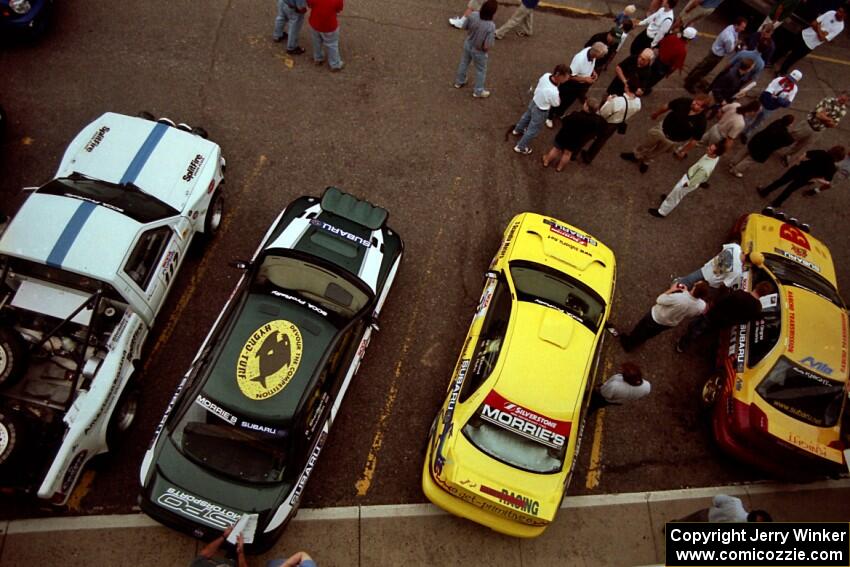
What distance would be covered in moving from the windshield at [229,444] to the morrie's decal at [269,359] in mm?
327

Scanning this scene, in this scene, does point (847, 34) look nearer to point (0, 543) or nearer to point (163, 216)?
point (163, 216)

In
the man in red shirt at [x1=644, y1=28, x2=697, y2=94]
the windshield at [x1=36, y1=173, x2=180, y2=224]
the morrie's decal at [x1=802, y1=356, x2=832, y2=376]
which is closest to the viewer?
the windshield at [x1=36, y1=173, x2=180, y2=224]

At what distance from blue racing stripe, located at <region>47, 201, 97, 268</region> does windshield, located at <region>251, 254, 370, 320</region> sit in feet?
6.05

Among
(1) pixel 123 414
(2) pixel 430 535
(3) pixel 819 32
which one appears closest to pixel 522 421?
(2) pixel 430 535

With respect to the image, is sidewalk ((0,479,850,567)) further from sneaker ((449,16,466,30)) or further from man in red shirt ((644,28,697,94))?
sneaker ((449,16,466,30))

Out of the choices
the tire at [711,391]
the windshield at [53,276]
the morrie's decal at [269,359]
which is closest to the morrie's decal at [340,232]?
the morrie's decal at [269,359]

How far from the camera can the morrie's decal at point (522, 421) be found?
513 cm

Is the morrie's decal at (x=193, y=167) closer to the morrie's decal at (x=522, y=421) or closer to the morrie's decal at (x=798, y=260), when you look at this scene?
the morrie's decal at (x=522, y=421)

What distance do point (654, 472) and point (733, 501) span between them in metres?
1.19

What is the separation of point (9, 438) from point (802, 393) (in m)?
8.26

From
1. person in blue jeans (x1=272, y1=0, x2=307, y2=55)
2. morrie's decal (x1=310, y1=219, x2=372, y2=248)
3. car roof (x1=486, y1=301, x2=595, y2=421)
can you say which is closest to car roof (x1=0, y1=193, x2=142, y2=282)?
morrie's decal (x1=310, y1=219, x2=372, y2=248)

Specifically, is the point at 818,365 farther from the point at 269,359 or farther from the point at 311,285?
the point at 269,359

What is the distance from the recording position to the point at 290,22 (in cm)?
844

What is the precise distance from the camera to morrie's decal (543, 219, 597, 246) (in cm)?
660
